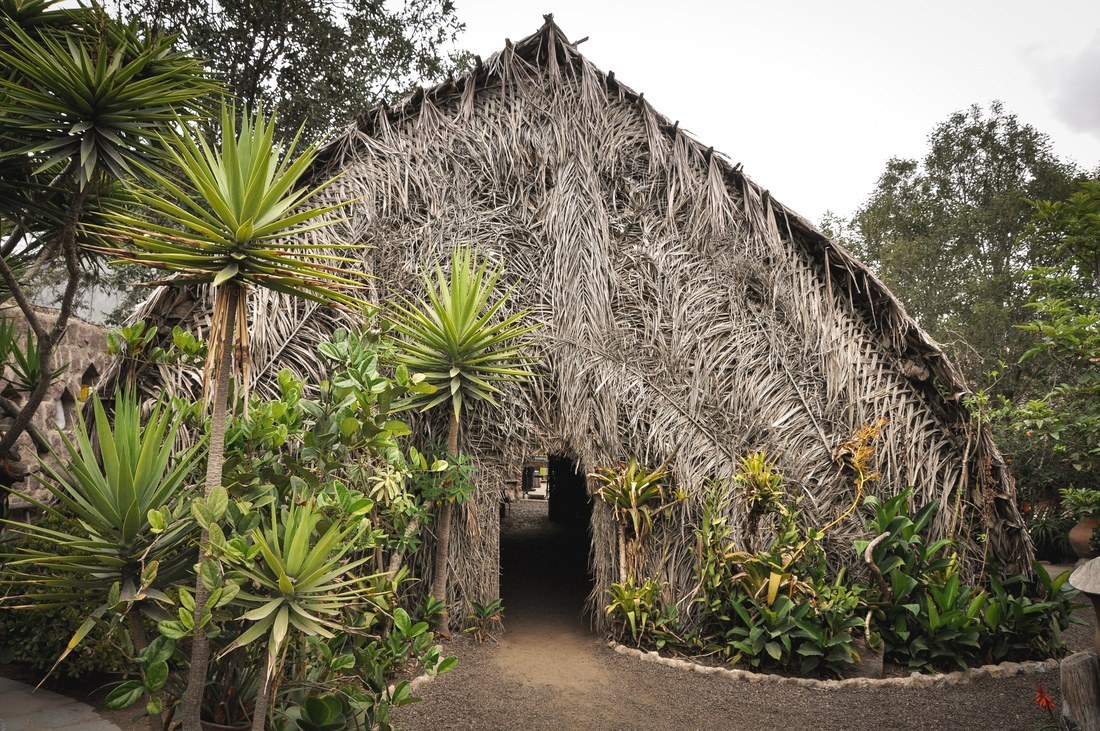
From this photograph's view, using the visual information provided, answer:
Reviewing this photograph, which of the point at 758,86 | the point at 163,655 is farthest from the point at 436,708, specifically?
the point at 758,86

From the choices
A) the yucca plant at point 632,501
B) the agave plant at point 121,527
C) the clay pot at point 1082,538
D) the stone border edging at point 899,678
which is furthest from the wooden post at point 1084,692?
the clay pot at point 1082,538

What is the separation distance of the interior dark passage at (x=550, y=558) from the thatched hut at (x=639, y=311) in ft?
2.79

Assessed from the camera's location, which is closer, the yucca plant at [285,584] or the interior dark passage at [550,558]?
the yucca plant at [285,584]

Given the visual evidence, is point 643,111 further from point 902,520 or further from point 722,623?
point 722,623

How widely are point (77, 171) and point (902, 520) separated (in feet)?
19.8

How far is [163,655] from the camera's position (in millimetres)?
1958

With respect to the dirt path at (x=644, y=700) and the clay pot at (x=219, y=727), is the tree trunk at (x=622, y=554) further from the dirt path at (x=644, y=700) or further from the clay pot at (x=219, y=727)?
the clay pot at (x=219, y=727)

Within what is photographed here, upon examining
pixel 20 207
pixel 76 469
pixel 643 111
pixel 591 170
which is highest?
pixel 643 111

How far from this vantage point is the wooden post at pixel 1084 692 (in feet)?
8.40

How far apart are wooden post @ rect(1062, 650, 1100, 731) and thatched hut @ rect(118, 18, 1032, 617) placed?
233 cm

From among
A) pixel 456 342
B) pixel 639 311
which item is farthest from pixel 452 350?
pixel 639 311

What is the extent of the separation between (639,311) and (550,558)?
4.11 m

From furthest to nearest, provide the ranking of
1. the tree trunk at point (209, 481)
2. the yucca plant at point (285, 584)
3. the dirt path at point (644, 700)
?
the dirt path at point (644, 700) < the tree trunk at point (209, 481) < the yucca plant at point (285, 584)

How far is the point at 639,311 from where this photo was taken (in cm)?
558
